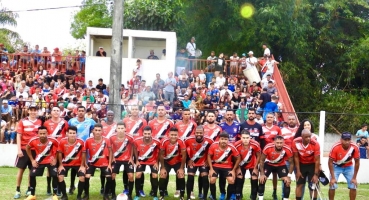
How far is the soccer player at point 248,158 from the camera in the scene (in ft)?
47.8

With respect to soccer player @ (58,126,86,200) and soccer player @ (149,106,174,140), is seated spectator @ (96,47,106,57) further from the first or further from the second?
soccer player @ (58,126,86,200)

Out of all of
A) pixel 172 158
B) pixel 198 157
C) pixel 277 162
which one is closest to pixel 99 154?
pixel 172 158

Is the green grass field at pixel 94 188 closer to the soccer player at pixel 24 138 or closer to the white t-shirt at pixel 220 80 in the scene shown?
the soccer player at pixel 24 138

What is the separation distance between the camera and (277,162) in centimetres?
1459

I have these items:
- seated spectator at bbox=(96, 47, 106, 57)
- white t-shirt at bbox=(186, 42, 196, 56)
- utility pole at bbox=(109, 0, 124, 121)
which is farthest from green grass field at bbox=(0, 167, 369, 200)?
white t-shirt at bbox=(186, 42, 196, 56)

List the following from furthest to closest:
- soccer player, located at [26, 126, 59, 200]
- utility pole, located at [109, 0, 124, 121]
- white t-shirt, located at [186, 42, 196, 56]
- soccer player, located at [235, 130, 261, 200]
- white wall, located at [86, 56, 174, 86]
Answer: white t-shirt, located at [186, 42, 196, 56]
white wall, located at [86, 56, 174, 86]
utility pole, located at [109, 0, 124, 121]
soccer player, located at [235, 130, 261, 200]
soccer player, located at [26, 126, 59, 200]

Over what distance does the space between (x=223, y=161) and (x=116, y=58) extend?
609cm

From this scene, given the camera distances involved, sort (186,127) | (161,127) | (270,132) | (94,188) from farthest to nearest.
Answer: (94,188) < (270,132) < (161,127) < (186,127)

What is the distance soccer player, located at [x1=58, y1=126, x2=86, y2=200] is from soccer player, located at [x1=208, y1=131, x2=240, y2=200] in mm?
2700

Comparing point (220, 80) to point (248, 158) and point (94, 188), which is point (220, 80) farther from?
point (248, 158)

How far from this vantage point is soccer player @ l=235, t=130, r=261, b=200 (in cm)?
1458

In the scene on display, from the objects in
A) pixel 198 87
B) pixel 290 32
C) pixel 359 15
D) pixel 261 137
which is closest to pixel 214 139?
pixel 261 137

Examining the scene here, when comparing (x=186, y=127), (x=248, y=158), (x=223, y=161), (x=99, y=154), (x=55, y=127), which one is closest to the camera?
(x=99, y=154)

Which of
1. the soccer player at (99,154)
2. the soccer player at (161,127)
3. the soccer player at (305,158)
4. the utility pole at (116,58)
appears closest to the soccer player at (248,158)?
the soccer player at (305,158)
